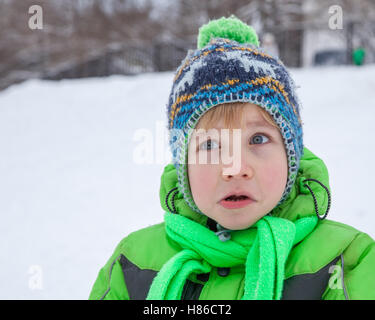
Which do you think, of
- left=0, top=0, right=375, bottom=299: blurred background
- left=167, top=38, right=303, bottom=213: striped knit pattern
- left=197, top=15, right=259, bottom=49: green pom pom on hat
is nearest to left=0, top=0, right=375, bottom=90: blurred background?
left=0, top=0, right=375, bottom=299: blurred background

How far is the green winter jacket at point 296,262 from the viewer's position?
1.26 m

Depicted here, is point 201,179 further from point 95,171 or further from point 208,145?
Answer: point 95,171

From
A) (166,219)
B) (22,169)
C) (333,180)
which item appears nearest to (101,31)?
(22,169)

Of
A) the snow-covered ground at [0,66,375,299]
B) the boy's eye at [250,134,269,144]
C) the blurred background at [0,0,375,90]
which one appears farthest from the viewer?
the blurred background at [0,0,375,90]

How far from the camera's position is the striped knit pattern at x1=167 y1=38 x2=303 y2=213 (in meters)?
1.39

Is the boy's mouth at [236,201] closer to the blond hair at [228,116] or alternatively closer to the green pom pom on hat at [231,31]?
the blond hair at [228,116]

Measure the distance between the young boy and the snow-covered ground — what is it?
1.13 m

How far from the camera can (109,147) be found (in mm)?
5781

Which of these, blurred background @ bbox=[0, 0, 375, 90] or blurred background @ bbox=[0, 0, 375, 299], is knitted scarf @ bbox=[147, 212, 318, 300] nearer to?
blurred background @ bbox=[0, 0, 375, 299]

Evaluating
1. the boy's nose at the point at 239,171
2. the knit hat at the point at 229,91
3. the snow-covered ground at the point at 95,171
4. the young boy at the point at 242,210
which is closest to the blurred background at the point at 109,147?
the snow-covered ground at the point at 95,171

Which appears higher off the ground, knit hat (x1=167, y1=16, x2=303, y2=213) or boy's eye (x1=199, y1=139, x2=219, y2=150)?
knit hat (x1=167, y1=16, x2=303, y2=213)

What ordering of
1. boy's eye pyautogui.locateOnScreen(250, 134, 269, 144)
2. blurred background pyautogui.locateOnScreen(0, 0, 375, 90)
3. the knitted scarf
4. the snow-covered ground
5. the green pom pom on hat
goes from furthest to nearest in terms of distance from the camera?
blurred background pyautogui.locateOnScreen(0, 0, 375, 90) < the snow-covered ground < the green pom pom on hat < boy's eye pyautogui.locateOnScreen(250, 134, 269, 144) < the knitted scarf

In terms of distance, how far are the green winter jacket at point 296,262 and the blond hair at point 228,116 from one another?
0.30 m

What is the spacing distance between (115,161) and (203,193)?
12.7ft
